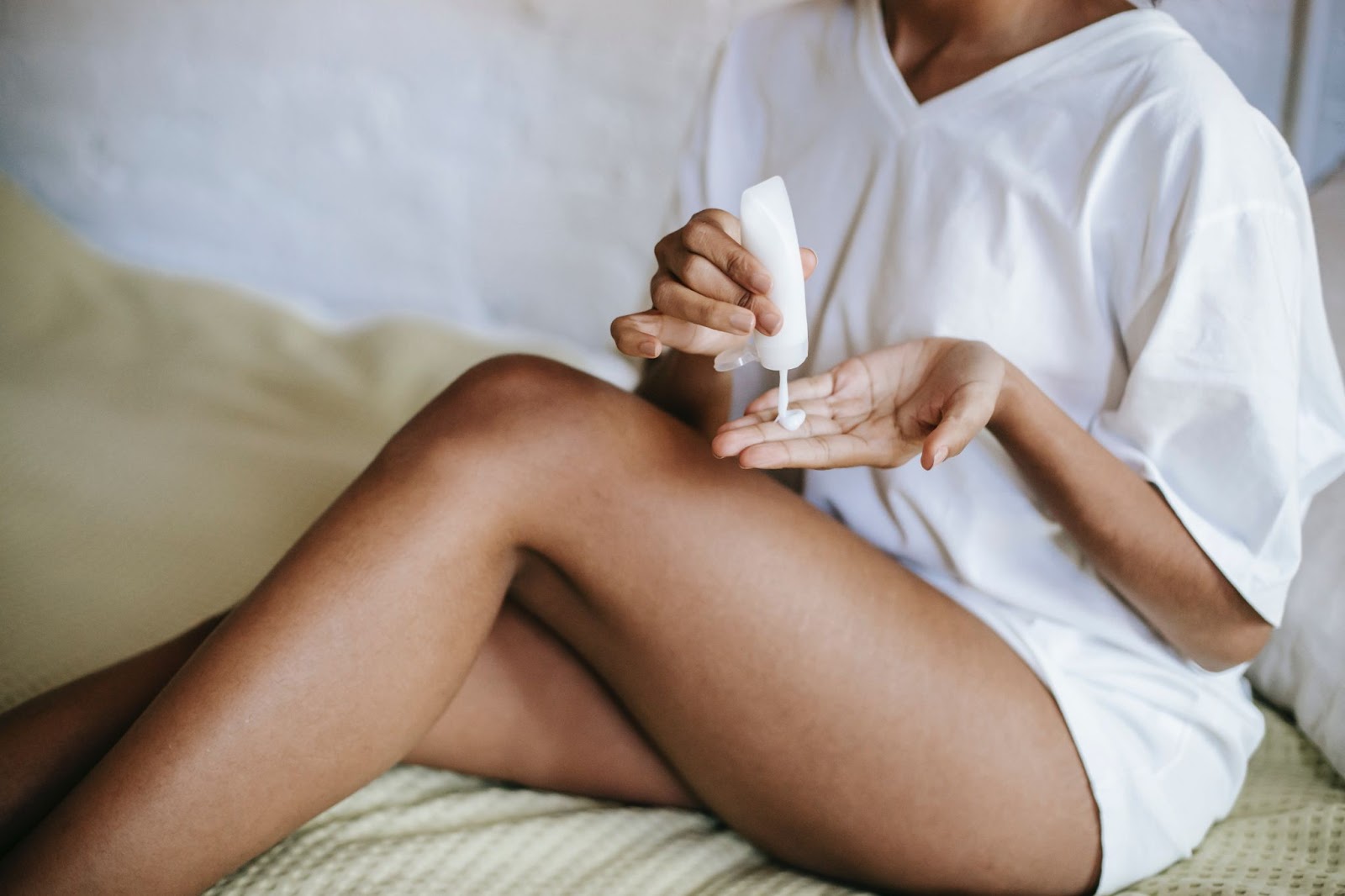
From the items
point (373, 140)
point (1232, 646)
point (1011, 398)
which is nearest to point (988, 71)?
point (1011, 398)

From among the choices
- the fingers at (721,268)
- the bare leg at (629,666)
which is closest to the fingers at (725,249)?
the fingers at (721,268)

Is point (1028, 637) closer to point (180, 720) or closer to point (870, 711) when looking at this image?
point (870, 711)

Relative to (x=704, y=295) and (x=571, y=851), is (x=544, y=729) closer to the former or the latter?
(x=571, y=851)

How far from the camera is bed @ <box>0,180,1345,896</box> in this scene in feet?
2.42

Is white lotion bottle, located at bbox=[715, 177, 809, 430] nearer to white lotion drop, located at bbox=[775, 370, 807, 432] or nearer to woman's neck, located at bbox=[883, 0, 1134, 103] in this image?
white lotion drop, located at bbox=[775, 370, 807, 432]

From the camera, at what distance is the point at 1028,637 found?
75cm

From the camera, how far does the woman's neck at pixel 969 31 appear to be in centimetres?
81

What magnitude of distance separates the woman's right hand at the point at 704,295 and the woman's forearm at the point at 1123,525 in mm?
168

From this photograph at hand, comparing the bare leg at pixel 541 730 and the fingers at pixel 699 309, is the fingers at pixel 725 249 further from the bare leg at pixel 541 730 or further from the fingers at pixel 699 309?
the bare leg at pixel 541 730

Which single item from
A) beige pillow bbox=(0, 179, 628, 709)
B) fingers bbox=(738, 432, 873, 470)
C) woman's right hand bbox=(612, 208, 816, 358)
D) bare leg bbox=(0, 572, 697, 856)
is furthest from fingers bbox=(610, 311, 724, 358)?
beige pillow bbox=(0, 179, 628, 709)

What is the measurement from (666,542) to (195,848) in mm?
306

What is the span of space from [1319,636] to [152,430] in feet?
3.90

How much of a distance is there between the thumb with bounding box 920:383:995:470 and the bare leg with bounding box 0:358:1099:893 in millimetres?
138

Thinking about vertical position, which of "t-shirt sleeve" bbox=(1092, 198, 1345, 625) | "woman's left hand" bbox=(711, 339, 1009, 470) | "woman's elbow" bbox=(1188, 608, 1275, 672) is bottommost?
"woman's elbow" bbox=(1188, 608, 1275, 672)
